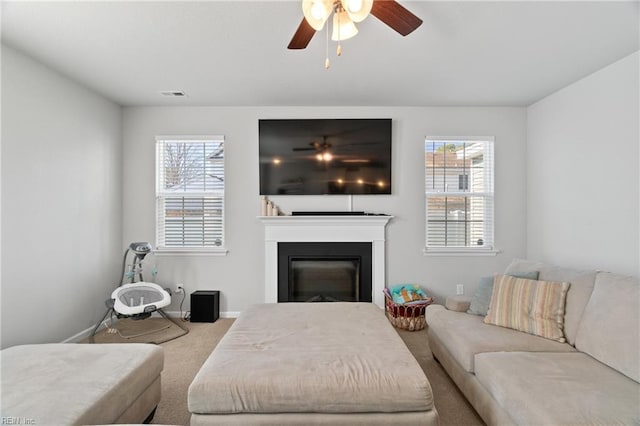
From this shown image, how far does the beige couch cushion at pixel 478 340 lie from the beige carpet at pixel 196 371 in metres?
0.29

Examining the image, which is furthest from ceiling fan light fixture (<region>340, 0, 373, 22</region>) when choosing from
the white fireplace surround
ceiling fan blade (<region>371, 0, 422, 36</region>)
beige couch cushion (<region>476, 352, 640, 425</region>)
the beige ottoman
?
the white fireplace surround

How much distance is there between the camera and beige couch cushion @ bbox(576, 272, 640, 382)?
1.75m

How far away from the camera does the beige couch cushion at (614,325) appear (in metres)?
1.75

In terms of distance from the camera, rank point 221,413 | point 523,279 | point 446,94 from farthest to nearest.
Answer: point 446,94, point 523,279, point 221,413

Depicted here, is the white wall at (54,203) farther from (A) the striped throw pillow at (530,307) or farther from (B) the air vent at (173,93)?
(A) the striped throw pillow at (530,307)

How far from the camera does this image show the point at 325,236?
3.87 m

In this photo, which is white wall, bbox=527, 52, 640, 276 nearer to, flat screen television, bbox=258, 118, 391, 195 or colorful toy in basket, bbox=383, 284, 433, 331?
colorful toy in basket, bbox=383, 284, 433, 331

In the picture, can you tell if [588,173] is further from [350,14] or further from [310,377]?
[310,377]

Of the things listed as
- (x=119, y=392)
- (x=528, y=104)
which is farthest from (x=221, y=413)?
(x=528, y=104)

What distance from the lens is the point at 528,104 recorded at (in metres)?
3.88

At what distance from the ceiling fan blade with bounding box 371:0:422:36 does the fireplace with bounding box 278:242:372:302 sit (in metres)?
2.55

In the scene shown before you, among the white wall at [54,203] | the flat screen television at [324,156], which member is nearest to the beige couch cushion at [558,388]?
the flat screen television at [324,156]

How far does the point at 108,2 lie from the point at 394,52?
2.02 metres

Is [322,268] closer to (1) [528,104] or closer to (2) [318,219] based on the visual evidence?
(2) [318,219]
